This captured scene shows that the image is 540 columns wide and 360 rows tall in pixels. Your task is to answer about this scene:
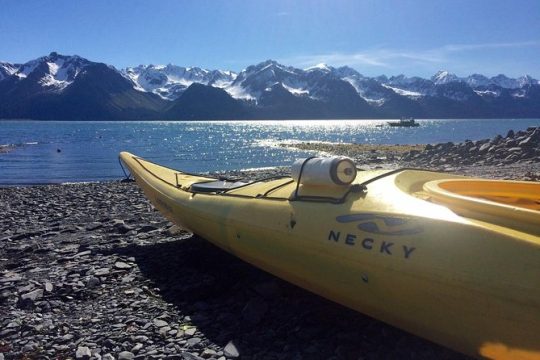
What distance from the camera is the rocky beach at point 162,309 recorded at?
4957mm

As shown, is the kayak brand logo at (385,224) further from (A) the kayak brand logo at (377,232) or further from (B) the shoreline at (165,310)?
(B) the shoreline at (165,310)

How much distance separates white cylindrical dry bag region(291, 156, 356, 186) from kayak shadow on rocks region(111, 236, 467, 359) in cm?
170

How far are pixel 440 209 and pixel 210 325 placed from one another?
3258 mm

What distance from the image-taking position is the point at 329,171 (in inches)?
220

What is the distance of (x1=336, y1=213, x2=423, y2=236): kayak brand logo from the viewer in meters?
→ 4.38

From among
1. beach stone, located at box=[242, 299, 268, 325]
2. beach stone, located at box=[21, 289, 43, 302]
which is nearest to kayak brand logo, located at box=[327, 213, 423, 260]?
beach stone, located at box=[242, 299, 268, 325]

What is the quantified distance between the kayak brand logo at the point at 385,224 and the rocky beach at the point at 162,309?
1327mm

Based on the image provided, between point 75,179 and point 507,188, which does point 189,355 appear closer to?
point 507,188

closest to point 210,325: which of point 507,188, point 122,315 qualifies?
point 122,315

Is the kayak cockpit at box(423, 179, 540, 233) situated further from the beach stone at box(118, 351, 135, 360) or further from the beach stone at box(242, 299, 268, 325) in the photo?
the beach stone at box(118, 351, 135, 360)

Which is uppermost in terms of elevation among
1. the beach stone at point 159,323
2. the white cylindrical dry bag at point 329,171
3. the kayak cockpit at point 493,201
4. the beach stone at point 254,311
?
the white cylindrical dry bag at point 329,171

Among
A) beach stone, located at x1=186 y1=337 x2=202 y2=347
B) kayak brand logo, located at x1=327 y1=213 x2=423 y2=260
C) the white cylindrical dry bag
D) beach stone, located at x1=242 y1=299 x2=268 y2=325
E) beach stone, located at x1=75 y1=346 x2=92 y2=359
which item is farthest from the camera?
beach stone, located at x1=242 y1=299 x2=268 y2=325

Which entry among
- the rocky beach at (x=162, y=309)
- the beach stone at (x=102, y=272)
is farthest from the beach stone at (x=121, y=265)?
the beach stone at (x=102, y=272)

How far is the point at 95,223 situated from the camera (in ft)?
40.1
